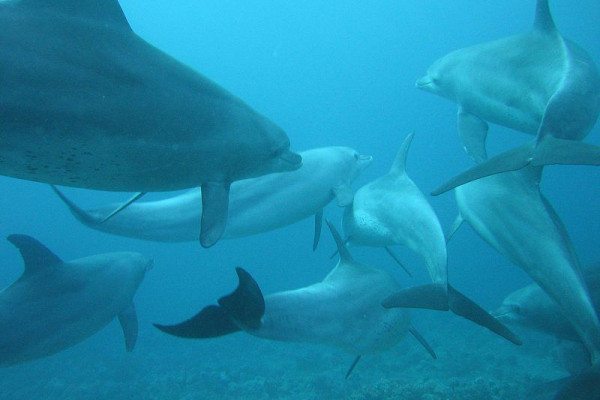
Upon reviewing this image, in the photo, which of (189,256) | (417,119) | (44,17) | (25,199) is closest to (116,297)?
(44,17)

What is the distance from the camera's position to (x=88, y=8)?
3.09 metres

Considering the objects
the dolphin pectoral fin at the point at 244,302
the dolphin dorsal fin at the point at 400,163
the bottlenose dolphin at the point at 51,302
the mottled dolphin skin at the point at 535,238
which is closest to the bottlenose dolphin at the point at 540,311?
the mottled dolphin skin at the point at 535,238

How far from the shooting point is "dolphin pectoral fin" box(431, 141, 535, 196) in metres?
4.32

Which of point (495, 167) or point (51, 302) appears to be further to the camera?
point (51, 302)

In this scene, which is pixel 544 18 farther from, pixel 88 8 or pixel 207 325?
pixel 207 325

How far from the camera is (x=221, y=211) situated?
3.95m

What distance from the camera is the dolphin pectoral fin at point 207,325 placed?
3726 mm

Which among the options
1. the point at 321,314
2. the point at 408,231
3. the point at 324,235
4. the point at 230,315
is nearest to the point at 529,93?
the point at 408,231

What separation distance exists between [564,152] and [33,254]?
733cm

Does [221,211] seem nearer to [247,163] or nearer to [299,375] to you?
[247,163]

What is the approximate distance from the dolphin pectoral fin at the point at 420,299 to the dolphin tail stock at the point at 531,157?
3.71 ft

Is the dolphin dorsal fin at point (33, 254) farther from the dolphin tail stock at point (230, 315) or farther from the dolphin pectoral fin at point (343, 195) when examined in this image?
the dolphin pectoral fin at point (343, 195)

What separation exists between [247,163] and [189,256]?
180 ft

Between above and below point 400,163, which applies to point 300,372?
below
